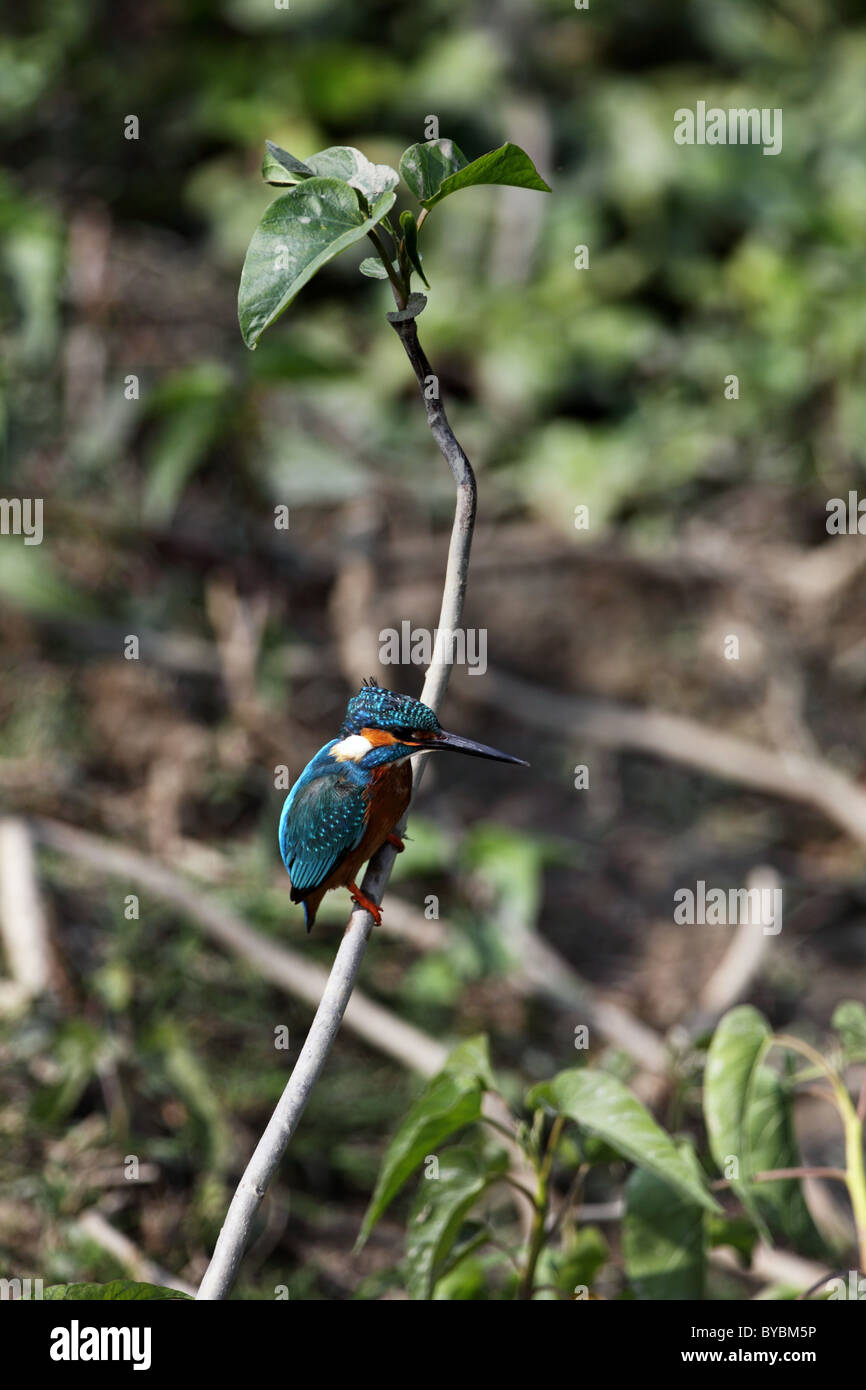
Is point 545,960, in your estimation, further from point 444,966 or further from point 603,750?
point 603,750

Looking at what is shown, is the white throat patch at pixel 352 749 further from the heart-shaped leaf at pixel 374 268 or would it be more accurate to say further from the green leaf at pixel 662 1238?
the green leaf at pixel 662 1238

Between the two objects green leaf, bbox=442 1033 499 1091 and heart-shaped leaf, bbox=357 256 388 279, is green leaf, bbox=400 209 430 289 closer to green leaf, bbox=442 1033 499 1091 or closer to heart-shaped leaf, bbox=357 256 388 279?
heart-shaped leaf, bbox=357 256 388 279

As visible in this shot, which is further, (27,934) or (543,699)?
(543,699)

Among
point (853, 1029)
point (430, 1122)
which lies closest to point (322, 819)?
point (430, 1122)

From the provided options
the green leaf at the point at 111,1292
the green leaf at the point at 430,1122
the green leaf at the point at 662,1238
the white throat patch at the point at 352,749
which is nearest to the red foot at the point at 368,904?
the white throat patch at the point at 352,749

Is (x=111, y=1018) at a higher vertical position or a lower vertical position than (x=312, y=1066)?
higher

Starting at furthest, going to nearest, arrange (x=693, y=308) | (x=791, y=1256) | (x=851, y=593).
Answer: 1. (x=693, y=308)
2. (x=851, y=593)
3. (x=791, y=1256)

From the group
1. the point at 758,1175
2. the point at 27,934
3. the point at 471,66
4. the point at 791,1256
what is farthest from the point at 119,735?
the point at 471,66

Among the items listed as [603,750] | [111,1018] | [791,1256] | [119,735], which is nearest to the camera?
[791,1256]
